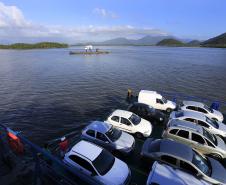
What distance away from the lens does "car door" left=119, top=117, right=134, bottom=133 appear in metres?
15.2

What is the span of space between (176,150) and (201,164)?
1.40 m

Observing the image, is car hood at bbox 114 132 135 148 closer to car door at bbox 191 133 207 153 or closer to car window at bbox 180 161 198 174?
car window at bbox 180 161 198 174

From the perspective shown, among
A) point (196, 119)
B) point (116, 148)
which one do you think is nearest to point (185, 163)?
point (116, 148)

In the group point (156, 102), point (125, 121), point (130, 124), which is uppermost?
point (125, 121)

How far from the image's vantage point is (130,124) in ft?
50.0

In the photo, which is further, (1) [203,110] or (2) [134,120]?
(1) [203,110]

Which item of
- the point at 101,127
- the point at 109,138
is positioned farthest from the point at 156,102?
the point at 109,138

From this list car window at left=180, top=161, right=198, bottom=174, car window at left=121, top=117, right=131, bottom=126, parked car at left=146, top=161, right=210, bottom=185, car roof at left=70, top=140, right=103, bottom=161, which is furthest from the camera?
car window at left=121, top=117, right=131, bottom=126

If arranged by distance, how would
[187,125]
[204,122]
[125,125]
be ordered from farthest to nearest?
[125,125]
[204,122]
[187,125]

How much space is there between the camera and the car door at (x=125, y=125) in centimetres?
1520

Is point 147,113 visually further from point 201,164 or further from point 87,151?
point 87,151

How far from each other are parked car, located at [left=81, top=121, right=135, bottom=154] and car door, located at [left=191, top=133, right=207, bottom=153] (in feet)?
13.4

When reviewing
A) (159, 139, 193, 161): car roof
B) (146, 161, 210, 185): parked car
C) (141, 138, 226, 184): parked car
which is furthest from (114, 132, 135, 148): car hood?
(146, 161, 210, 185): parked car

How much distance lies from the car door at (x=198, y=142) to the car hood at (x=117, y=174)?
5412 millimetres
